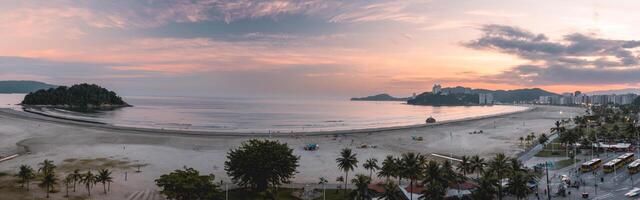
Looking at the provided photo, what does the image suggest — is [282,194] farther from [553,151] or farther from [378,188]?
[553,151]

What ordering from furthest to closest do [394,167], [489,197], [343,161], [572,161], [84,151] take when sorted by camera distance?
1. [84,151]
2. [572,161]
3. [343,161]
4. [394,167]
5. [489,197]

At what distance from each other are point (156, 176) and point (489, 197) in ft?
162

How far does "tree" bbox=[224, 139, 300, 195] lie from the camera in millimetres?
54031

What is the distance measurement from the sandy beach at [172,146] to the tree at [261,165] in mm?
10195

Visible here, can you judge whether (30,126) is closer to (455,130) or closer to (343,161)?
(343,161)

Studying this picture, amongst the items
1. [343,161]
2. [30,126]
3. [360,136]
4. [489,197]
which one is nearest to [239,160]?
[343,161]

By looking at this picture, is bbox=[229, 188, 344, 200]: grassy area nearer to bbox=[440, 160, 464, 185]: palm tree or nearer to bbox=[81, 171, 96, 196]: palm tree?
bbox=[440, 160, 464, 185]: palm tree

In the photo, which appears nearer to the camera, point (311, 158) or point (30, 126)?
point (311, 158)

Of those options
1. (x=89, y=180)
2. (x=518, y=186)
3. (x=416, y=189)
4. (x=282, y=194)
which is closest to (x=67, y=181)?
(x=89, y=180)

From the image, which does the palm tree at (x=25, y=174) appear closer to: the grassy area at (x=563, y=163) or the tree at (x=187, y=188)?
the tree at (x=187, y=188)

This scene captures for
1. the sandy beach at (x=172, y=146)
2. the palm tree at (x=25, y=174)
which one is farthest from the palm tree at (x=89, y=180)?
the palm tree at (x=25, y=174)

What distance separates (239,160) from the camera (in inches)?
2170

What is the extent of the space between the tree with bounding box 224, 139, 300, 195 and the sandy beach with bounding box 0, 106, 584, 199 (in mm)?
10195

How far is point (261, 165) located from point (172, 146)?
53279 mm
